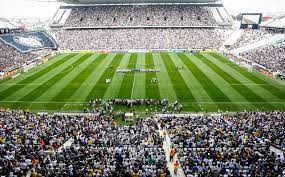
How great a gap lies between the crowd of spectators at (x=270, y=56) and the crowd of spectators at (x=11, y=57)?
40.0 m

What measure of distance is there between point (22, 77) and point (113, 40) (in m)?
35.2

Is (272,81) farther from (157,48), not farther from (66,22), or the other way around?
(66,22)

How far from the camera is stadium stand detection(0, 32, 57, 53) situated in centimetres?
6412

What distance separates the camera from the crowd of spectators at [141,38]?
74188mm

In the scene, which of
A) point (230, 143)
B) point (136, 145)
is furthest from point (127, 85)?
point (230, 143)

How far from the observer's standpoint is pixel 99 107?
1250 inches

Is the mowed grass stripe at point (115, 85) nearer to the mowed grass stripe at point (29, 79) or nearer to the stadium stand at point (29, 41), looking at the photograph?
the mowed grass stripe at point (29, 79)

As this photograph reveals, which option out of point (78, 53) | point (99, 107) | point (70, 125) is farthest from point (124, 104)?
point (78, 53)

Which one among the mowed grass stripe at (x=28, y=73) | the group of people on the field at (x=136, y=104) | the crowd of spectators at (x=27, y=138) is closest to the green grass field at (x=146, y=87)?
the mowed grass stripe at (x=28, y=73)

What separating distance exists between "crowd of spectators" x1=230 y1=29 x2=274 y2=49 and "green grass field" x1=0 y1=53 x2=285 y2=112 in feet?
52.9

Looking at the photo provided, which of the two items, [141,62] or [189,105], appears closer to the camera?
[189,105]

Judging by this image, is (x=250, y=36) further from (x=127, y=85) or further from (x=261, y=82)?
(x=127, y=85)

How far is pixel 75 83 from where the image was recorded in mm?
41188

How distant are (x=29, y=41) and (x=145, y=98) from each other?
146 feet
